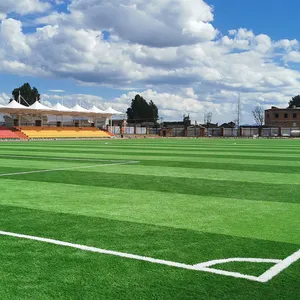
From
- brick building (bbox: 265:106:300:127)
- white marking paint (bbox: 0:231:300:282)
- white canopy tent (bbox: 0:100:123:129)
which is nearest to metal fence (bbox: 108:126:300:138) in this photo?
white canopy tent (bbox: 0:100:123:129)

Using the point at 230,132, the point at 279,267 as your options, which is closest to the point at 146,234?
the point at 279,267

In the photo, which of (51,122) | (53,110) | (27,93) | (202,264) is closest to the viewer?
(202,264)

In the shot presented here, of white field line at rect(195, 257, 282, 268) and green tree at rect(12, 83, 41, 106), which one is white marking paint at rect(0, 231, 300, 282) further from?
green tree at rect(12, 83, 41, 106)

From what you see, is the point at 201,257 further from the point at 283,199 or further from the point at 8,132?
the point at 8,132

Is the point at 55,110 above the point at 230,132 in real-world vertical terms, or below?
above

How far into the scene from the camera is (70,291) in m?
4.46

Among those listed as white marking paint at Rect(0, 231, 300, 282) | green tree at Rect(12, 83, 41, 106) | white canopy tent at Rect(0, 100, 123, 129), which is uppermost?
green tree at Rect(12, 83, 41, 106)

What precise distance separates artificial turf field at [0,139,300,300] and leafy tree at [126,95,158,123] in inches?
4652

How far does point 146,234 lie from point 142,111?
12638 cm

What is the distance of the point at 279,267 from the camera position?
16.9 ft

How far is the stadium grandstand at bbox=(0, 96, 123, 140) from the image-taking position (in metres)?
66.0

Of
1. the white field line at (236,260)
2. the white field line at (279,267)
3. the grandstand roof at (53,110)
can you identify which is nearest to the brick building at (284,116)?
the grandstand roof at (53,110)

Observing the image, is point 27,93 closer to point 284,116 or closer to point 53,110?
point 53,110

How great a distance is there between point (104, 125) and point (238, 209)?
265 feet
